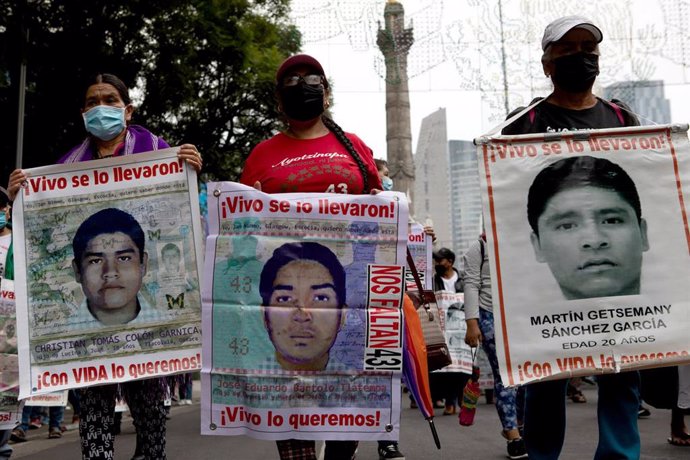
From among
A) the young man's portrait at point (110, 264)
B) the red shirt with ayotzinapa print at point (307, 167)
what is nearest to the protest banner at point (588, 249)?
the red shirt with ayotzinapa print at point (307, 167)

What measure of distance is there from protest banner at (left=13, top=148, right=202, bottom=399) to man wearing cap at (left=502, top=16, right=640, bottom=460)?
62.9 inches

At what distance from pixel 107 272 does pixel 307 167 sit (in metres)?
1.10

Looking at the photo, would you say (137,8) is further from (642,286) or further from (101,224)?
(642,286)

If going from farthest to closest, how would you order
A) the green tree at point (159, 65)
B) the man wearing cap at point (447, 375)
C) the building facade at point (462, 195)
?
the building facade at point (462, 195)
the green tree at point (159, 65)
the man wearing cap at point (447, 375)

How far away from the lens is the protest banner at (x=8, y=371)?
5969mm

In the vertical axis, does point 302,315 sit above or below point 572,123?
below

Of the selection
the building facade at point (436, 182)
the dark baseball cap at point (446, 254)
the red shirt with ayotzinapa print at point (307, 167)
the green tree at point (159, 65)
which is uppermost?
the building facade at point (436, 182)

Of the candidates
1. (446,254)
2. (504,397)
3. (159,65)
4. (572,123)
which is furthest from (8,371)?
(159,65)

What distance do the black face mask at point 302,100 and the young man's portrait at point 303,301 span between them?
71 cm

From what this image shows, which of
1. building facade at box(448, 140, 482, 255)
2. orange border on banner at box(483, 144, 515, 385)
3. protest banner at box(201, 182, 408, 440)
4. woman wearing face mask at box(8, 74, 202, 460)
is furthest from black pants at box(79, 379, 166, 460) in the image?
building facade at box(448, 140, 482, 255)

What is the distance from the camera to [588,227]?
4270mm

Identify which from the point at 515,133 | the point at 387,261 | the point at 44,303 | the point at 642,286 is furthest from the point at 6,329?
the point at 642,286

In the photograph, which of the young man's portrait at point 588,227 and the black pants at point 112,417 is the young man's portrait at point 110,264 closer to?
the black pants at point 112,417

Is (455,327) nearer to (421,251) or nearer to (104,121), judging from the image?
(421,251)
